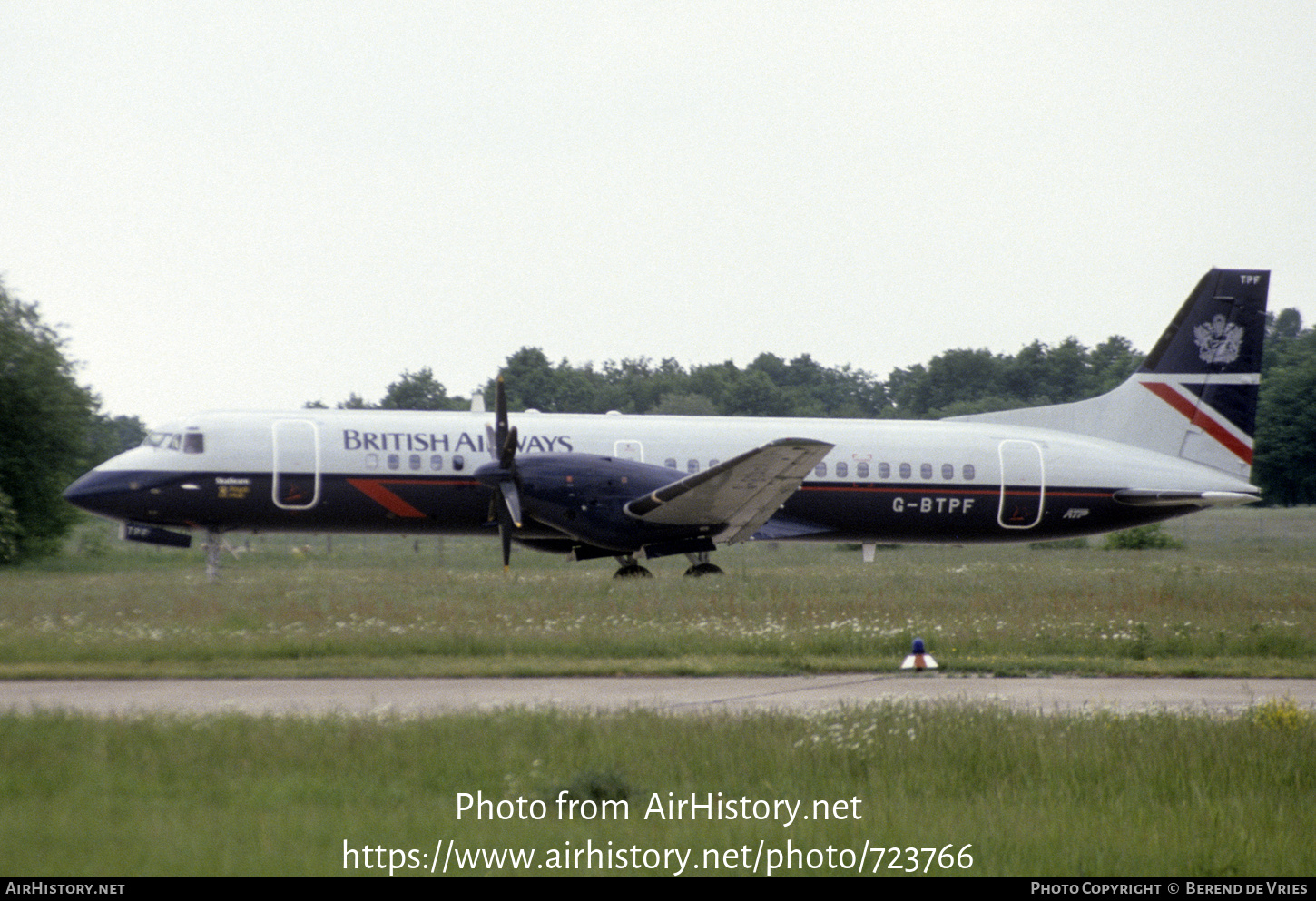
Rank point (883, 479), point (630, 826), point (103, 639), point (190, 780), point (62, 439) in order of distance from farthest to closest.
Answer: point (62, 439), point (883, 479), point (103, 639), point (190, 780), point (630, 826)

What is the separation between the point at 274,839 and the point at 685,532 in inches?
679

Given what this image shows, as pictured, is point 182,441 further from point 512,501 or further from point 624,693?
point 624,693

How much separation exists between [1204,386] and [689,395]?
52.0 m

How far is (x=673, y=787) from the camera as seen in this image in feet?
30.1

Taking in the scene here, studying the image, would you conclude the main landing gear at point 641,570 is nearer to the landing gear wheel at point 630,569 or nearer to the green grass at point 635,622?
the landing gear wheel at point 630,569

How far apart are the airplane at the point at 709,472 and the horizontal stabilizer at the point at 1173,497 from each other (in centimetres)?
4

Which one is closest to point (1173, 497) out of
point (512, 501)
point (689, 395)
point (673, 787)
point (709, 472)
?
point (709, 472)

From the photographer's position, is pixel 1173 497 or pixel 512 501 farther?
pixel 1173 497

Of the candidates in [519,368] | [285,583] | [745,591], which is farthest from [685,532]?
[519,368]

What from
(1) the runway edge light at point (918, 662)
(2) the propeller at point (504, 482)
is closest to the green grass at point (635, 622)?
(1) the runway edge light at point (918, 662)

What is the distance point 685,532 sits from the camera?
24234 millimetres

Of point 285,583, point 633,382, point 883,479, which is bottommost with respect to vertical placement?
point 285,583

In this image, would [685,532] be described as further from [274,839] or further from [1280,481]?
[1280,481]

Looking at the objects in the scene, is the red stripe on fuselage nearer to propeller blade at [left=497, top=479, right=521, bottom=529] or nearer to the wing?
propeller blade at [left=497, top=479, right=521, bottom=529]
